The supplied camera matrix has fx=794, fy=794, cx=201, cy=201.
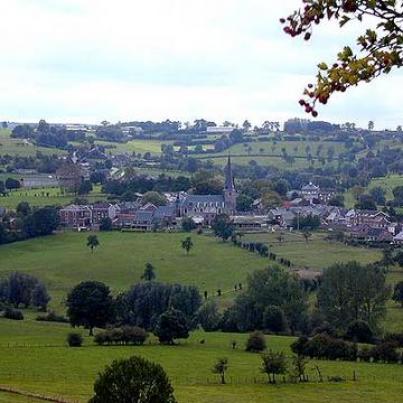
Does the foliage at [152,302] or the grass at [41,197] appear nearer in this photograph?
the foliage at [152,302]

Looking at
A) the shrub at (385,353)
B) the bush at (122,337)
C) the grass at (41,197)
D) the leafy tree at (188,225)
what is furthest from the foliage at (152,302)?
the grass at (41,197)

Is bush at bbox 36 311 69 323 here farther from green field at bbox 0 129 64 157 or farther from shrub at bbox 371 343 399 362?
green field at bbox 0 129 64 157

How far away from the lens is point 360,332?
56.9 meters

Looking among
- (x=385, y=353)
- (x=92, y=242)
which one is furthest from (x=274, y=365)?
(x=92, y=242)

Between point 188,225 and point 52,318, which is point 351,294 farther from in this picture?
point 188,225

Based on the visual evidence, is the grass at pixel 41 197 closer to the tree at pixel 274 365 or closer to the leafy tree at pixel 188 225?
the leafy tree at pixel 188 225

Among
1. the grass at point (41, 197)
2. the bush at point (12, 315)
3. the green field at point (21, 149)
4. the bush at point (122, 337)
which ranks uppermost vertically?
the green field at point (21, 149)

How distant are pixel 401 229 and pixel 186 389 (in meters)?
76.2

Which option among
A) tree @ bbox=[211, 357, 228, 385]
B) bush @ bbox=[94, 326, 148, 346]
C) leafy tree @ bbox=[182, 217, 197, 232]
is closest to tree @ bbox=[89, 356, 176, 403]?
tree @ bbox=[211, 357, 228, 385]

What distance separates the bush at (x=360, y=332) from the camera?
56769 millimetres

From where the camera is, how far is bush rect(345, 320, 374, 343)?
56769mm

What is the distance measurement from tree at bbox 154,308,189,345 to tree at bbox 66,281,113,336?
20.0ft

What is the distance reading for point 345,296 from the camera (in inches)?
2537

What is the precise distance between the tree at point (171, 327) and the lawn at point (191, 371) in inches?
31.7
